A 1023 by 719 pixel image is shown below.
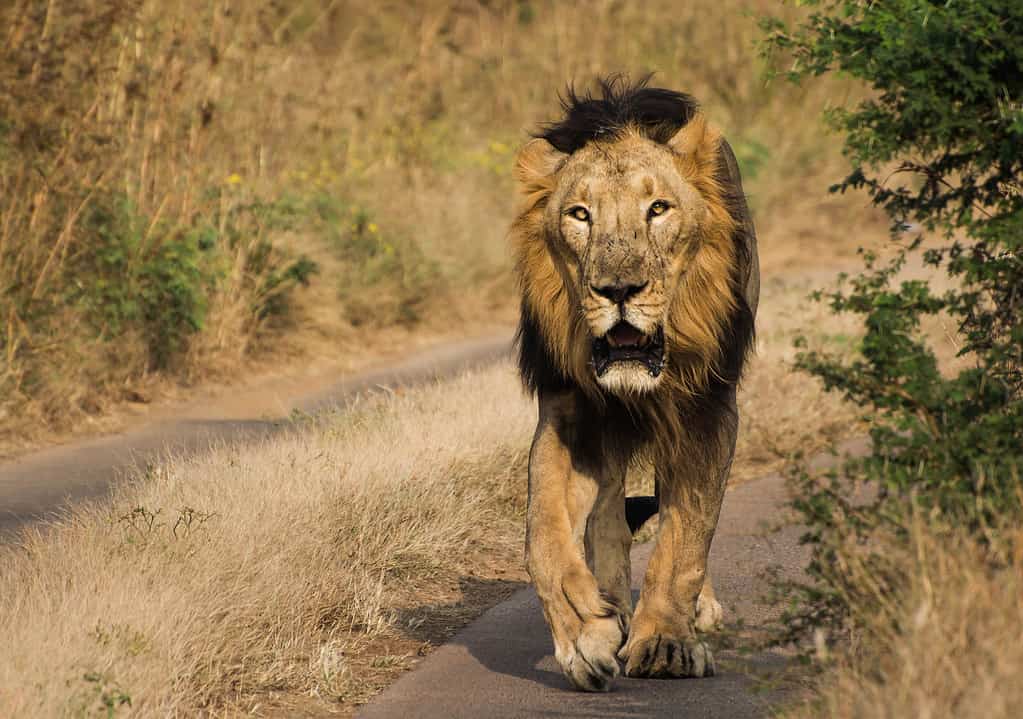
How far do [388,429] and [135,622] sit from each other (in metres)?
3.86

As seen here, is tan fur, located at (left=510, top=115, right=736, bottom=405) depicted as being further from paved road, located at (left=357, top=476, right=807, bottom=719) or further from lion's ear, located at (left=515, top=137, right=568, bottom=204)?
paved road, located at (left=357, top=476, right=807, bottom=719)

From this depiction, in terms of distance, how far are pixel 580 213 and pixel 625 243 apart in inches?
9.3

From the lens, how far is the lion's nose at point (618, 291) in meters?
5.32

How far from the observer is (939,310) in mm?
4781

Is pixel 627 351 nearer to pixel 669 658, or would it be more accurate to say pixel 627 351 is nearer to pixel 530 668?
pixel 669 658

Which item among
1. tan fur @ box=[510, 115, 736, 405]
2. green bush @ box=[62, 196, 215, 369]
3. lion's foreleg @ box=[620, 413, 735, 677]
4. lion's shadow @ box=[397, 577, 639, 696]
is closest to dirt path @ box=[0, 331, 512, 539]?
green bush @ box=[62, 196, 215, 369]

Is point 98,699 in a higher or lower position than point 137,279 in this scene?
higher

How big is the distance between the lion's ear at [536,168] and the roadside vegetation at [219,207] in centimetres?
228

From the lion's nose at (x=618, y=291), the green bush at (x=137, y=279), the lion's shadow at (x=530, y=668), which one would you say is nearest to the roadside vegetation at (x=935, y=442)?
the lion's shadow at (x=530, y=668)

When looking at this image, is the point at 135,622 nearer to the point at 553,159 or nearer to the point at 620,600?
the point at 620,600

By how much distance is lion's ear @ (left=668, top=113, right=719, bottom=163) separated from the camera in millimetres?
5781

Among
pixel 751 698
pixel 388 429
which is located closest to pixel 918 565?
pixel 751 698

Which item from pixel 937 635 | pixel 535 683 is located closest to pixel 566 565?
pixel 535 683

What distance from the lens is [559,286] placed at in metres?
5.74
